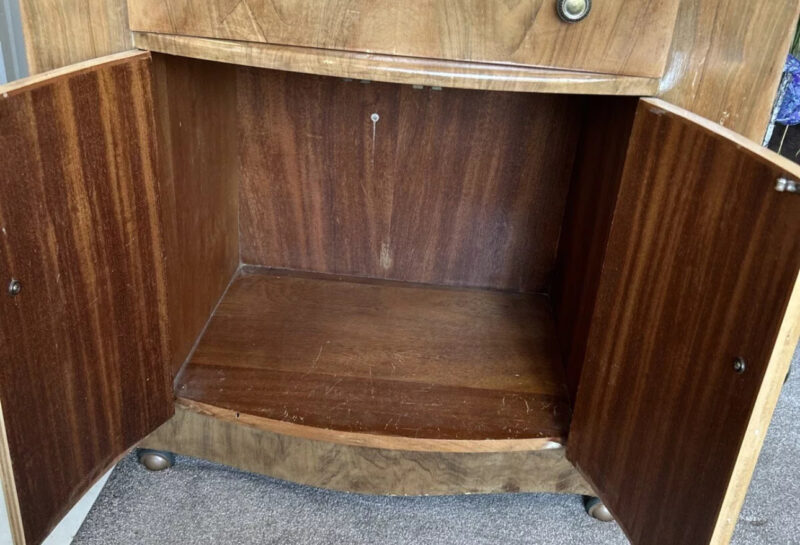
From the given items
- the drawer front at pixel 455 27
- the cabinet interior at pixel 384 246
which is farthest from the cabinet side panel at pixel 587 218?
the drawer front at pixel 455 27

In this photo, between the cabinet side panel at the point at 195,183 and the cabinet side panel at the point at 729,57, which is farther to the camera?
the cabinet side panel at the point at 195,183

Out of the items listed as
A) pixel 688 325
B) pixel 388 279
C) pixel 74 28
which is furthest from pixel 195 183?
pixel 688 325

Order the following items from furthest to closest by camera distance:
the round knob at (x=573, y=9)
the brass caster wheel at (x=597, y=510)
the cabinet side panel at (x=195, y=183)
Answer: the brass caster wheel at (x=597, y=510) → the cabinet side panel at (x=195, y=183) → the round knob at (x=573, y=9)

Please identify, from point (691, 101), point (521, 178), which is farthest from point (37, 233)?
point (521, 178)

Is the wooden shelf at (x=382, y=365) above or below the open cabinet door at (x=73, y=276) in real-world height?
below

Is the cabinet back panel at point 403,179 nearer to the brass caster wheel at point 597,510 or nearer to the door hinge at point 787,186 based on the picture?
the brass caster wheel at point 597,510

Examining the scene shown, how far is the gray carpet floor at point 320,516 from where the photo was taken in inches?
30.4

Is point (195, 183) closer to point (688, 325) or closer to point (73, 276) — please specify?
point (73, 276)

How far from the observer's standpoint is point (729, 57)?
57 centimetres

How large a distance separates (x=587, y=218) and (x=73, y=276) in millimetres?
524

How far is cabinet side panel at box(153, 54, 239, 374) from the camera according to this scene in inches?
26.8

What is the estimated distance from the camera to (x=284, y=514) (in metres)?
0.80

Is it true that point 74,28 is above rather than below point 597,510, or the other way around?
above

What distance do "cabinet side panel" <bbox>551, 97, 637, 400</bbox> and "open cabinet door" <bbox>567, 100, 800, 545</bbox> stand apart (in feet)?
0.31
